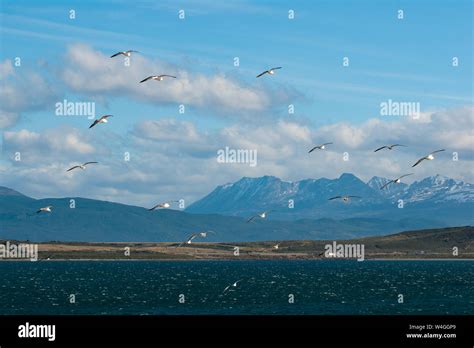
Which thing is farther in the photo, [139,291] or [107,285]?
[107,285]

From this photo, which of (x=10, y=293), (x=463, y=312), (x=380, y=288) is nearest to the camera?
(x=463, y=312)

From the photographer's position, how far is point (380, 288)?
178m

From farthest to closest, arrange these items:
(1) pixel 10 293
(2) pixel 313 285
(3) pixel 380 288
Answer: (2) pixel 313 285 < (3) pixel 380 288 < (1) pixel 10 293

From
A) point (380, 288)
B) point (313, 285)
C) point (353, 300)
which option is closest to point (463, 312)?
point (353, 300)

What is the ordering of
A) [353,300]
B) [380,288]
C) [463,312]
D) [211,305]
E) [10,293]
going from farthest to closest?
[380,288] < [10,293] < [353,300] < [211,305] < [463,312]
